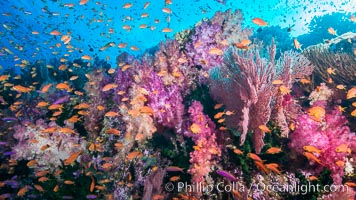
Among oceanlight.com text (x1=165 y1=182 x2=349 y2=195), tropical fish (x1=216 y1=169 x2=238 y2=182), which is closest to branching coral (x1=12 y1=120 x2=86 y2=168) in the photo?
oceanlight.com text (x1=165 y1=182 x2=349 y2=195)

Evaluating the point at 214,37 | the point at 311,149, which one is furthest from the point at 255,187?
the point at 214,37

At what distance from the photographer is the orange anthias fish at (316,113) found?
4.32m

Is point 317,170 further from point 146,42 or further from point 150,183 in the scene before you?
point 146,42

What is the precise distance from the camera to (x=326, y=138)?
4.32 metres

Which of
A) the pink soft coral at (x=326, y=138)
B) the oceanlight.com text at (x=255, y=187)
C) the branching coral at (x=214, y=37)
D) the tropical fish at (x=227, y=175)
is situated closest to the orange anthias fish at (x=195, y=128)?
the tropical fish at (x=227, y=175)

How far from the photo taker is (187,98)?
21.8ft

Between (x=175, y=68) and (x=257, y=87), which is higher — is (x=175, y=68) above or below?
above

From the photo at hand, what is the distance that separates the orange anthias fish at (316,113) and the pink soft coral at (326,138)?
0.29ft

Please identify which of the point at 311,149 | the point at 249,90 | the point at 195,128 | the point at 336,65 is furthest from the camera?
the point at 336,65

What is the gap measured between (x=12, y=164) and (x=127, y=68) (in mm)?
5161

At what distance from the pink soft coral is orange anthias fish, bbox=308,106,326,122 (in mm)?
87

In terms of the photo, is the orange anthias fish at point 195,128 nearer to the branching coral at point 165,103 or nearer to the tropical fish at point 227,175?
the branching coral at point 165,103

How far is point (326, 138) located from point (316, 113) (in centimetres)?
52

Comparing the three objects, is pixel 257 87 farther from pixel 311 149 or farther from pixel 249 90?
pixel 311 149
